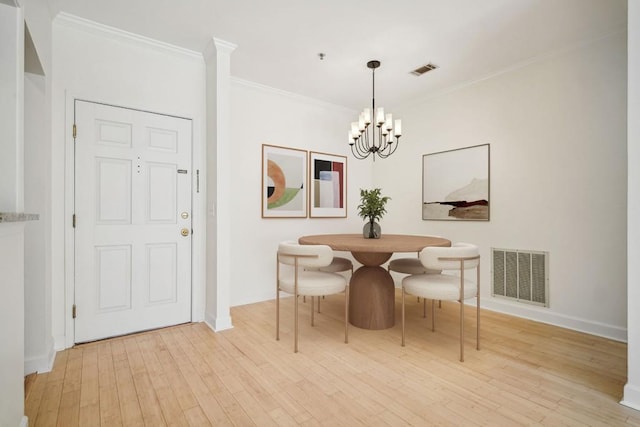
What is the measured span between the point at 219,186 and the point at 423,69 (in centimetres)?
254

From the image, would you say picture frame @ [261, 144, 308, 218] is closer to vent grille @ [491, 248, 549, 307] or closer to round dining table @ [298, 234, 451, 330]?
round dining table @ [298, 234, 451, 330]

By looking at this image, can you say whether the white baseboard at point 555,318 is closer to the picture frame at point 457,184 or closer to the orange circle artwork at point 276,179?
the picture frame at point 457,184

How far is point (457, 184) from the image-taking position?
383 centimetres

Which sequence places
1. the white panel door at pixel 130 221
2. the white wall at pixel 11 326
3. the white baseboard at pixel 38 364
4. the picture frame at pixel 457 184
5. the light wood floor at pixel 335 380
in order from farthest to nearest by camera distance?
1. the picture frame at pixel 457 184
2. the white panel door at pixel 130 221
3. the white baseboard at pixel 38 364
4. the light wood floor at pixel 335 380
5. the white wall at pixel 11 326

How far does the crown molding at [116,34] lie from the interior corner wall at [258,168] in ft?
2.31

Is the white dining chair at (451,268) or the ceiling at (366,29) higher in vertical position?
the ceiling at (366,29)

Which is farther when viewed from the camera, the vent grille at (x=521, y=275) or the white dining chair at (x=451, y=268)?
the vent grille at (x=521, y=275)

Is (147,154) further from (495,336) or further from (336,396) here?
(495,336)

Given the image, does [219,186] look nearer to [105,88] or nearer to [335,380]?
[105,88]

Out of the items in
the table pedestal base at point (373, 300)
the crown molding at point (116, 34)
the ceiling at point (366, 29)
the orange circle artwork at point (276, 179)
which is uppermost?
the ceiling at point (366, 29)

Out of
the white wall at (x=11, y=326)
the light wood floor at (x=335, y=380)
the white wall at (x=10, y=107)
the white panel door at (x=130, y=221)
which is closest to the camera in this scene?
the white wall at (x=11, y=326)

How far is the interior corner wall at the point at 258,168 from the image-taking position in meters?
3.64

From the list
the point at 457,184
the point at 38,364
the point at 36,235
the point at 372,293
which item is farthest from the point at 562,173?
the point at 38,364
